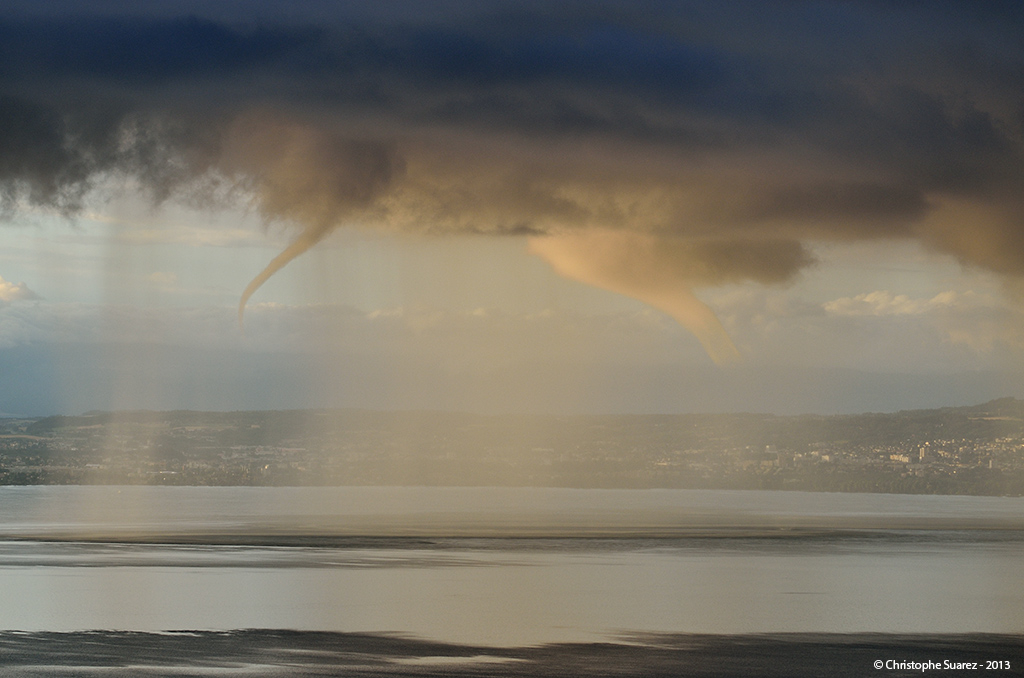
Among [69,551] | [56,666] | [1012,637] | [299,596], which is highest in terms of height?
[69,551]

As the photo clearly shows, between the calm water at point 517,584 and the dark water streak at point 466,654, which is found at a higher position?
the calm water at point 517,584

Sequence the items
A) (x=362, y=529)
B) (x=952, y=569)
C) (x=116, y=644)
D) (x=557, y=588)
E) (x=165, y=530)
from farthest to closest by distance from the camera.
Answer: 1. (x=362, y=529)
2. (x=165, y=530)
3. (x=952, y=569)
4. (x=557, y=588)
5. (x=116, y=644)

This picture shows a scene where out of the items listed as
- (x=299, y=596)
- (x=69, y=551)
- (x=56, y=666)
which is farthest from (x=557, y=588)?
(x=69, y=551)

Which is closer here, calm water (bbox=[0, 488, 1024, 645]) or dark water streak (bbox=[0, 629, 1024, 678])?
dark water streak (bbox=[0, 629, 1024, 678])

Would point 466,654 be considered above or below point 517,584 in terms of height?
below

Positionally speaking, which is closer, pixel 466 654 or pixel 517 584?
pixel 466 654

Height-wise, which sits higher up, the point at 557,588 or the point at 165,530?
the point at 165,530

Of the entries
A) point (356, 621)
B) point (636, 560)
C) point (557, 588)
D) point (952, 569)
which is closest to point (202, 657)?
point (356, 621)

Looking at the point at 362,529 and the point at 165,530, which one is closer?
the point at 165,530

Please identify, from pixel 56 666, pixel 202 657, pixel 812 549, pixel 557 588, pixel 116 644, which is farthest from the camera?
pixel 812 549

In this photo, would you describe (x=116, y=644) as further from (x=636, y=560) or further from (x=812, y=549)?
(x=812, y=549)

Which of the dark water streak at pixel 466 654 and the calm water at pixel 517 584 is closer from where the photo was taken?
the dark water streak at pixel 466 654
